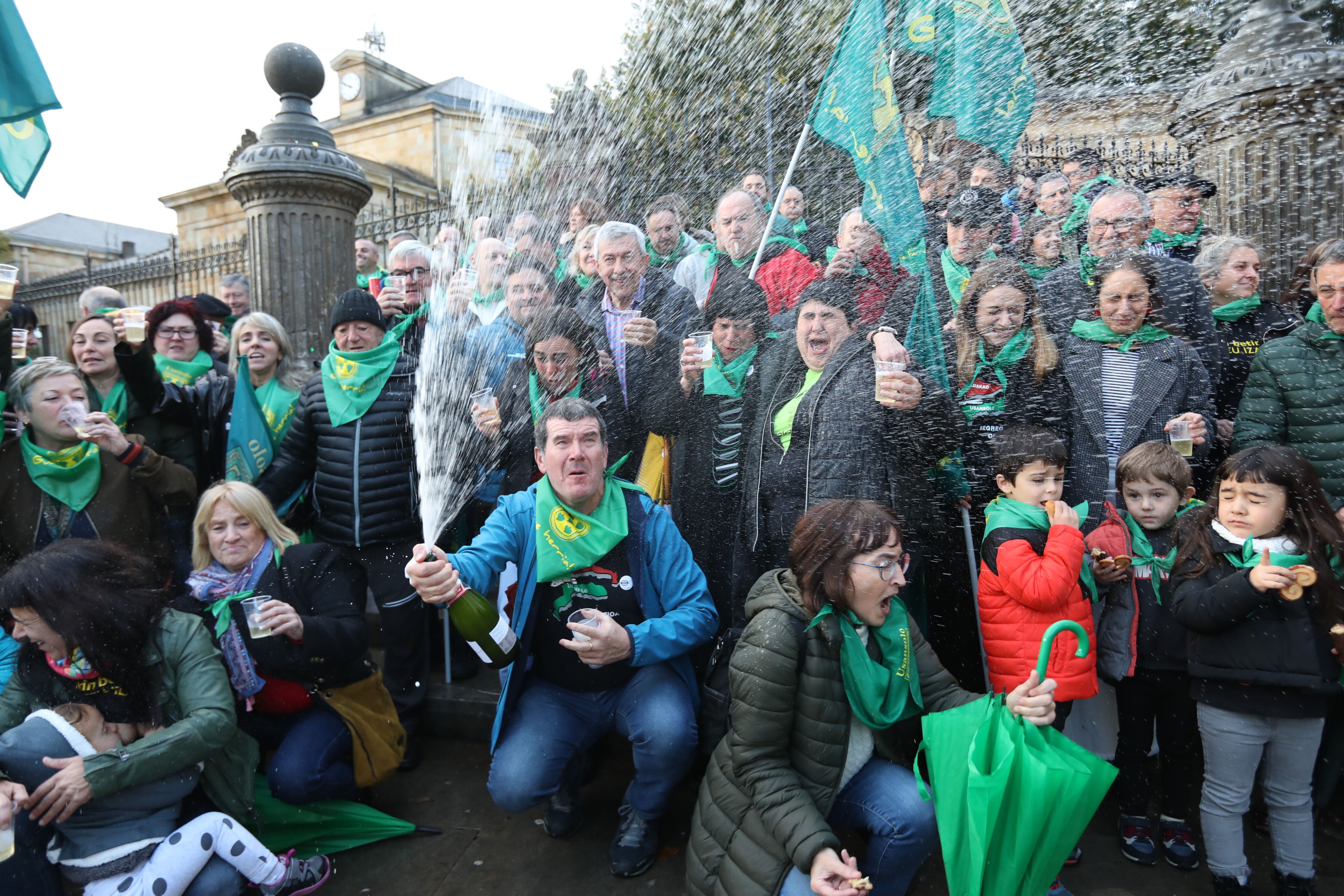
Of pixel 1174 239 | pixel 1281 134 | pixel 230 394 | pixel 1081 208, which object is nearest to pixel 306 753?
pixel 230 394

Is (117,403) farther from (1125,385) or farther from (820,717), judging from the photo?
(1125,385)

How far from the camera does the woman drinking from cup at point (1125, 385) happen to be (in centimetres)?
360

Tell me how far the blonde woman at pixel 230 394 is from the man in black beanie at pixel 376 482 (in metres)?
0.38

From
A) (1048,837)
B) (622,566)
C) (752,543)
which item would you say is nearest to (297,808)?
(622,566)

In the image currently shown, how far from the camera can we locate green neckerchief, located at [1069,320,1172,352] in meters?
3.71

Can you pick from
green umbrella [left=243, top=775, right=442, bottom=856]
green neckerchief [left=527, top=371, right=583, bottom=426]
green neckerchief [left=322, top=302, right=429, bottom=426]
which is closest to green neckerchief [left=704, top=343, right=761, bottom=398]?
green neckerchief [left=527, top=371, right=583, bottom=426]

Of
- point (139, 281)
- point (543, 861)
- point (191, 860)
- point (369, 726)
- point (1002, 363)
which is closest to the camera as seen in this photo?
point (191, 860)

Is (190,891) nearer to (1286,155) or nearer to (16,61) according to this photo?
(16,61)

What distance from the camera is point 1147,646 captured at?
3.28 metres

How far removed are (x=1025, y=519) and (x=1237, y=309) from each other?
225 centimetres

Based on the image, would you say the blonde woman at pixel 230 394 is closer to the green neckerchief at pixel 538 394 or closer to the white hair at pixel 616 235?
the green neckerchief at pixel 538 394

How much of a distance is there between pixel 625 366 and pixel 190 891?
9.38 ft

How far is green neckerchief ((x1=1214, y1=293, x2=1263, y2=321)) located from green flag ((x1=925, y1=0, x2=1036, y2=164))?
1481 mm

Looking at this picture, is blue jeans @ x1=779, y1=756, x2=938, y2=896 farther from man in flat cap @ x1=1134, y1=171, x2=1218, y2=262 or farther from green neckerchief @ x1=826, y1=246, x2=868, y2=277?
man in flat cap @ x1=1134, y1=171, x2=1218, y2=262
